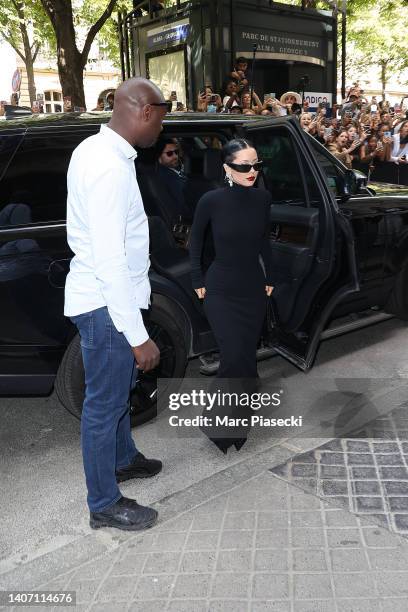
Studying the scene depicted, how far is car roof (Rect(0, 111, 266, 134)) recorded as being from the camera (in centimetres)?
344

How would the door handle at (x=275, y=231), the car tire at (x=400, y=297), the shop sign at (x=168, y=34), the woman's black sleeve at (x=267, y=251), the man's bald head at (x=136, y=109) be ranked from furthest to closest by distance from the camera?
the shop sign at (x=168, y=34) < the car tire at (x=400, y=297) < the door handle at (x=275, y=231) < the woman's black sleeve at (x=267, y=251) < the man's bald head at (x=136, y=109)

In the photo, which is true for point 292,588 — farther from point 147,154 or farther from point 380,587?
point 147,154

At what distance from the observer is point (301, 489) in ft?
10.4

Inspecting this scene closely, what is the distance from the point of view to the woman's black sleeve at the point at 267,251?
3.47m

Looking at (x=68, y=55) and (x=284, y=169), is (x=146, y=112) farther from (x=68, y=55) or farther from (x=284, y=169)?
(x=68, y=55)

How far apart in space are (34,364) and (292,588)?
1.81 metres

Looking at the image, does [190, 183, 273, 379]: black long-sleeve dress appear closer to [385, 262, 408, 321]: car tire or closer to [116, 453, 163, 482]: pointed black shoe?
[116, 453, 163, 482]: pointed black shoe

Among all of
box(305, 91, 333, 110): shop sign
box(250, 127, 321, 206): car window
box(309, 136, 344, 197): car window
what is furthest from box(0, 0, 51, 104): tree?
box(309, 136, 344, 197): car window

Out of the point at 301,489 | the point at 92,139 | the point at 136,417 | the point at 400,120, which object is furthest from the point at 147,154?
the point at 400,120

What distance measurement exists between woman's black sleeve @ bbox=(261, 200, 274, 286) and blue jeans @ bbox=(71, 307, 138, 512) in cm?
113

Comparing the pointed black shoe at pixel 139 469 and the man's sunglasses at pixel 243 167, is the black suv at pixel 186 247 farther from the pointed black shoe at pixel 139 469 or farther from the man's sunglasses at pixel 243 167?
the man's sunglasses at pixel 243 167

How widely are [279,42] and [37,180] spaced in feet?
47.9

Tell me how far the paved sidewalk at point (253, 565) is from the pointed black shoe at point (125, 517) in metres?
0.04

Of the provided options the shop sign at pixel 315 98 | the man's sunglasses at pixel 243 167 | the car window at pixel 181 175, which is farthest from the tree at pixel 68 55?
the man's sunglasses at pixel 243 167
